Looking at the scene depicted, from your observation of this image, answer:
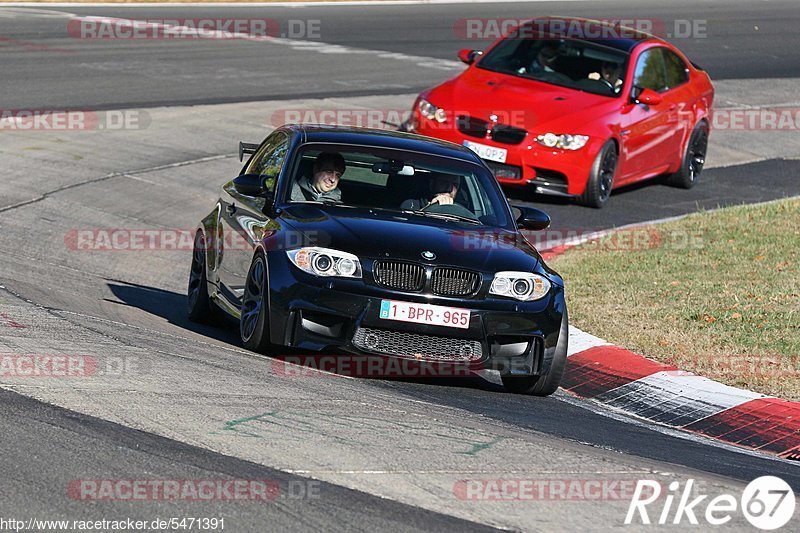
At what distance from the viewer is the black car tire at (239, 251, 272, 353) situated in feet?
28.0

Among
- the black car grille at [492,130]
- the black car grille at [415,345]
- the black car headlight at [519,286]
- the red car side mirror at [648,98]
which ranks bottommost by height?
the black car grille at [492,130]

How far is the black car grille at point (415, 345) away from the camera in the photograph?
823cm

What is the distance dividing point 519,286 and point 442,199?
50.3 inches

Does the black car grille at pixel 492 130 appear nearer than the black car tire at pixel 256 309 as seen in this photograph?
No

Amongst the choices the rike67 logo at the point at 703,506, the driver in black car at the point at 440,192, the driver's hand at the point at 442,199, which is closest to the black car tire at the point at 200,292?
the driver in black car at the point at 440,192

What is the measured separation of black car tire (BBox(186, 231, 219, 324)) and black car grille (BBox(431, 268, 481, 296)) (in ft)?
7.24

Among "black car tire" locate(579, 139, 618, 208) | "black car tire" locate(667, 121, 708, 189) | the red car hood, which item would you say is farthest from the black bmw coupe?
"black car tire" locate(667, 121, 708, 189)

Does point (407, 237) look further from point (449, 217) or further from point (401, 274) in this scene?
point (449, 217)

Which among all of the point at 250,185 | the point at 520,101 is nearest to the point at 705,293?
the point at 250,185

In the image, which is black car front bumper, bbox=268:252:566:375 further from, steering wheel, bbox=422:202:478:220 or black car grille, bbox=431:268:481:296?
steering wheel, bbox=422:202:478:220

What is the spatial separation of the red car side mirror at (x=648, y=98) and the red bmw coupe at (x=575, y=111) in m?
0.01

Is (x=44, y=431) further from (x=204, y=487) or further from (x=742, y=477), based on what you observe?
(x=742, y=477)

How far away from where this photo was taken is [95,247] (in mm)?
12664

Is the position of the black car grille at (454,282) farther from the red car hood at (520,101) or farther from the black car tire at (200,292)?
the red car hood at (520,101)
